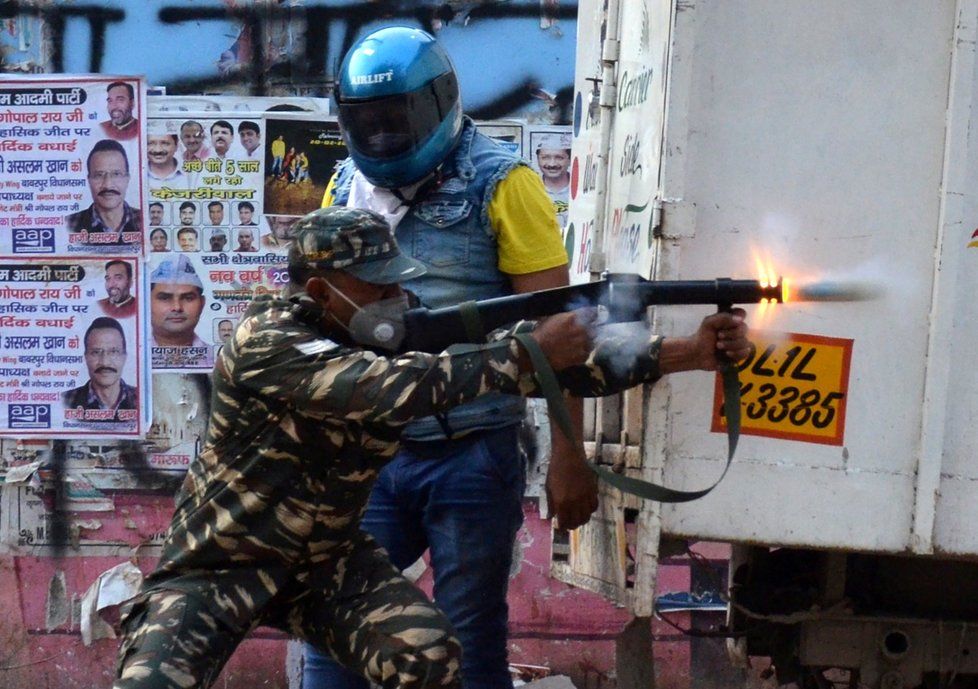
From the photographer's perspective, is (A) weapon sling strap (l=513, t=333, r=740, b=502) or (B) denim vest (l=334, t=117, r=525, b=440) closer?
(A) weapon sling strap (l=513, t=333, r=740, b=502)

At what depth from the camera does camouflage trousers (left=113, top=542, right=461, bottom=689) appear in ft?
10.8

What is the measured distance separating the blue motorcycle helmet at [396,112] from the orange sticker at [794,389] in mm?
992

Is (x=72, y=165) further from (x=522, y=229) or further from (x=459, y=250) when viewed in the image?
(x=522, y=229)

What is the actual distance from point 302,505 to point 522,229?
34.9 inches

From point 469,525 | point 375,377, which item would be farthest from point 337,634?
point 375,377

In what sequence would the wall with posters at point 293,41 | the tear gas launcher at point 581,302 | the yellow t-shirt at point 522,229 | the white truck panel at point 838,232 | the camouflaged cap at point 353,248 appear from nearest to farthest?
1. the tear gas launcher at point 581,302
2. the white truck panel at point 838,232
3. the camouflaged cap at point 353,248
4. the yellow t-shirt at point 522,229
5. the wall with posters at point 293,41

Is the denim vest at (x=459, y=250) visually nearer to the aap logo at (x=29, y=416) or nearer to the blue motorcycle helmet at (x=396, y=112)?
the blue motorcycle helmet at (x=396, y=112)

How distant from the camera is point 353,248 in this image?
3.39 meters

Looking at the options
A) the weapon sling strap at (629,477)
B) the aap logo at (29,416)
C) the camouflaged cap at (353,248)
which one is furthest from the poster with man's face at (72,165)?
the weapon sling strap at (629,477)

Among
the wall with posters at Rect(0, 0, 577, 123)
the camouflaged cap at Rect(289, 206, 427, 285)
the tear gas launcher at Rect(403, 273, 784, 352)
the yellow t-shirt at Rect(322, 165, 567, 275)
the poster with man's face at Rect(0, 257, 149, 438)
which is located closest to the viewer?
the tear gas launcher at Rect(403, 273, 784, 352)

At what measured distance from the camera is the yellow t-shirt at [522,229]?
3.74 metres

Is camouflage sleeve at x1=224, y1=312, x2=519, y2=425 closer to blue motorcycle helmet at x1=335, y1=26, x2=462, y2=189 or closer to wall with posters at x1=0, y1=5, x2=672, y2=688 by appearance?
blue motorcycle helmet at x1=335, y1=26, x2=462, y2=189

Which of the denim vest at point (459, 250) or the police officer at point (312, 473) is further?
the denim vest at point (459, 250)

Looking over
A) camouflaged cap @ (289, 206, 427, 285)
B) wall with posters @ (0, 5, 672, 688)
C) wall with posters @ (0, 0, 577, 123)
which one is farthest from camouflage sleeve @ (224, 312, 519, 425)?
wall with posters @ (0, 0, 577, 123)
